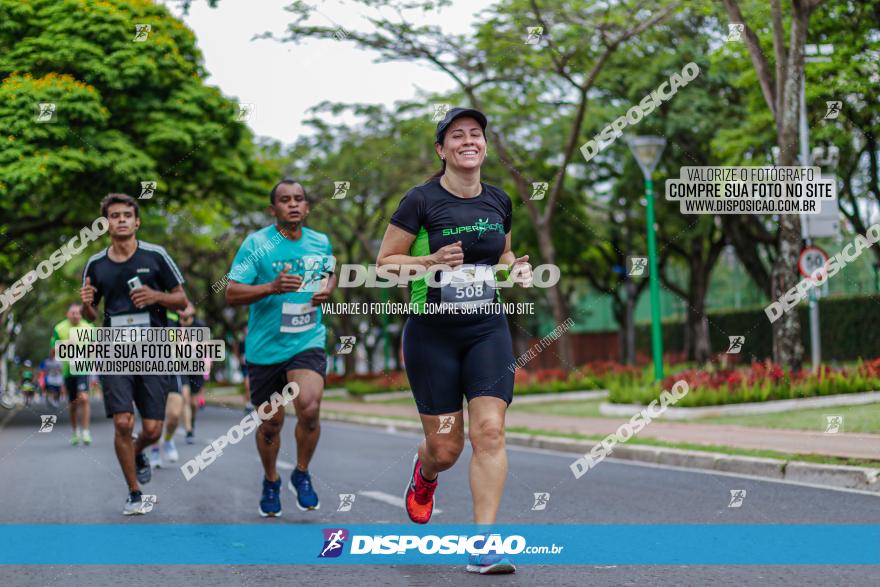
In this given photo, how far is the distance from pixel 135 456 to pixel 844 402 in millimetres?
10426

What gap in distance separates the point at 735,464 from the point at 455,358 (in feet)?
17.6

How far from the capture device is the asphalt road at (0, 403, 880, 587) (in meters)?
5.32

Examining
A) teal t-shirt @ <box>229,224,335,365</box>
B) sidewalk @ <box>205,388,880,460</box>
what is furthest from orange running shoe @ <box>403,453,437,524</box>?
sidewalk @ <box>205,388,880,460</box>

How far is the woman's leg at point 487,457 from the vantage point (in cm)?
516

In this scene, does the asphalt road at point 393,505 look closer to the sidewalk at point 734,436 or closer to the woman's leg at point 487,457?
the woman's leg at point 487,457

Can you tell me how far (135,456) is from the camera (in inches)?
320

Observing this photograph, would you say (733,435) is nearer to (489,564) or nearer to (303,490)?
(303,490)

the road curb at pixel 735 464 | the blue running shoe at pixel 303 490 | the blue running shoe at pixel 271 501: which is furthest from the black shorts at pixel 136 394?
the road curb at pixel 735 464

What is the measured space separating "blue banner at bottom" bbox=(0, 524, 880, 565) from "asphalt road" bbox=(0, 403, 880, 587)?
21 cm

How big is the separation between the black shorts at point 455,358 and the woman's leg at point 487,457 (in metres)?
0.11

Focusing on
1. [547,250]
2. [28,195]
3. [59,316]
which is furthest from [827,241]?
[59,316]

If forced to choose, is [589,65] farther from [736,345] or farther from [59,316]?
[59,316]

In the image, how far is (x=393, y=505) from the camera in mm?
8102

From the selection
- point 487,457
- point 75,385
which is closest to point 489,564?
point 487,457
